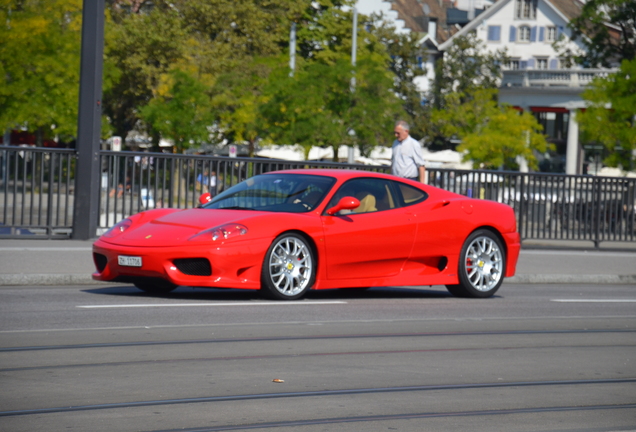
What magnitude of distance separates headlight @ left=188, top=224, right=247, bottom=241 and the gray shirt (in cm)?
509

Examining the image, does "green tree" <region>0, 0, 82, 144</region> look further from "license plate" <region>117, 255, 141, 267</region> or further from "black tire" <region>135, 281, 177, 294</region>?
"license plate" <region>117, 255, 141, 267</region>

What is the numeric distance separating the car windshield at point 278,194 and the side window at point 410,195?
81 centimetres

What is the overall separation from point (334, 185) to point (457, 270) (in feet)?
5.43

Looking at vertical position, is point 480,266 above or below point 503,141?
below

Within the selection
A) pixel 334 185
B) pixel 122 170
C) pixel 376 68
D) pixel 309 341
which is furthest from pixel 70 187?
pixel 376 68

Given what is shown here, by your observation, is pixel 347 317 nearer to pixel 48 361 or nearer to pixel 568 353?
pixel 568 353

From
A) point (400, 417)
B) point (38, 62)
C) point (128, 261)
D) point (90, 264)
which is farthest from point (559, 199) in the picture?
point (38, 62)

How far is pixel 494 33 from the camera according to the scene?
90125 mm

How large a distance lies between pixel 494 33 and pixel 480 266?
8121 cm

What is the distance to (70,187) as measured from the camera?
16.0 metres

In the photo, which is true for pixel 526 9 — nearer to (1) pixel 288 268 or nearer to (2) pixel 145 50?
(2) pixel 145 50

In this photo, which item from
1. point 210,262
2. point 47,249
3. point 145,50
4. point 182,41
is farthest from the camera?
point 182,41

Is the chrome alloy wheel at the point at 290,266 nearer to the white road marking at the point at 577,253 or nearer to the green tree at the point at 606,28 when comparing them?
the white road marking at the point at 577,253

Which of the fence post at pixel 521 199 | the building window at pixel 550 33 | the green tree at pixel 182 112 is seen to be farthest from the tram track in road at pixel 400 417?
the building window at pixel 550 33
